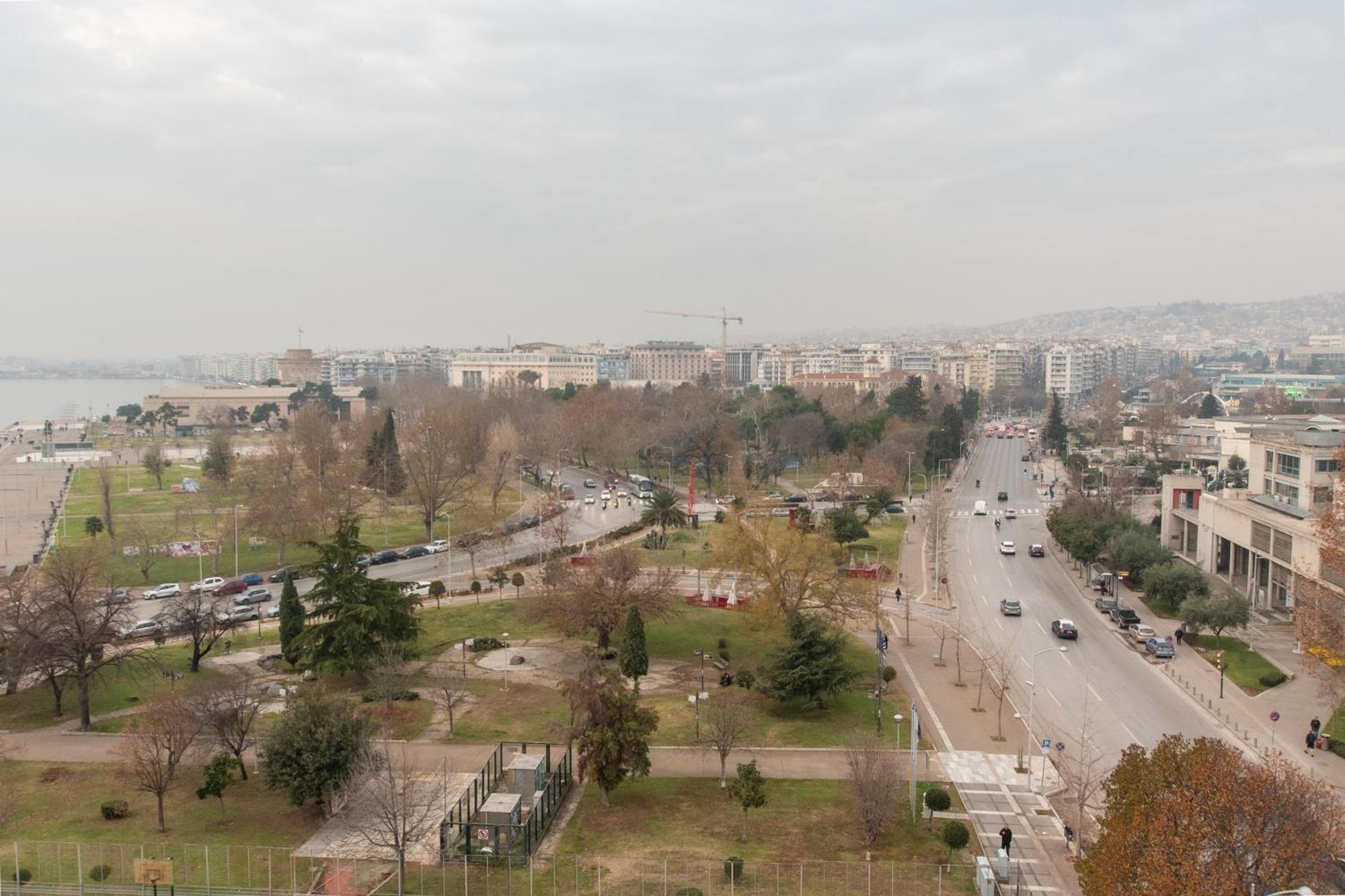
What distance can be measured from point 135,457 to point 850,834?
286ft

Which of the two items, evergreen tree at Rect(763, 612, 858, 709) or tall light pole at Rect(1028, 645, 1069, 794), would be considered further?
evergreen tree at Rect(763, 612, 858, 709)

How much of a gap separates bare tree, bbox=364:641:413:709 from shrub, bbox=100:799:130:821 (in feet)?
21.4

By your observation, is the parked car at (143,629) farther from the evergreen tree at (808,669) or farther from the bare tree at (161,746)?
the evergreen tree at (808,669)

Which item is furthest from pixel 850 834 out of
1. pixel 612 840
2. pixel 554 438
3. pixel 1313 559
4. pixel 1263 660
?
pixel 554 438

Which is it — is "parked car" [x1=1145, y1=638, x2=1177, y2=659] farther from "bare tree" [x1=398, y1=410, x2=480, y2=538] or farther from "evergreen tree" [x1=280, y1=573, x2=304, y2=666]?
"bare tree" [x1=398, y1=410, x2=480, y2=538]

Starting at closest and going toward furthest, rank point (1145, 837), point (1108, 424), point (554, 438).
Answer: point (1145, 837)
point (554, 438)
point (1108, 424)

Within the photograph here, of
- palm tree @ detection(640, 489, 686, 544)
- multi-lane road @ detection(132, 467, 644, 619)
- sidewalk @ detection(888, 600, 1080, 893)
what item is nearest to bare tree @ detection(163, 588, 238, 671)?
multi-lane road @ detection(132, 467, 644, 619)

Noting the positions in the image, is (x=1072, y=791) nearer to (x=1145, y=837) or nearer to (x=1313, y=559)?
(x=1145, y=837)

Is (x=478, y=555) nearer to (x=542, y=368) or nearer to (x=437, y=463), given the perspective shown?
(x=437, y=463)

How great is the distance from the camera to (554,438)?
Result: 71.6 m

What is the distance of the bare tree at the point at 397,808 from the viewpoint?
17844mm

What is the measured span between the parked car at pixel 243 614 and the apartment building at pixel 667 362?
160m

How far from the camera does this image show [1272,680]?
29.0 meters

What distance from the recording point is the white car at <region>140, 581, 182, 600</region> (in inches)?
1535
